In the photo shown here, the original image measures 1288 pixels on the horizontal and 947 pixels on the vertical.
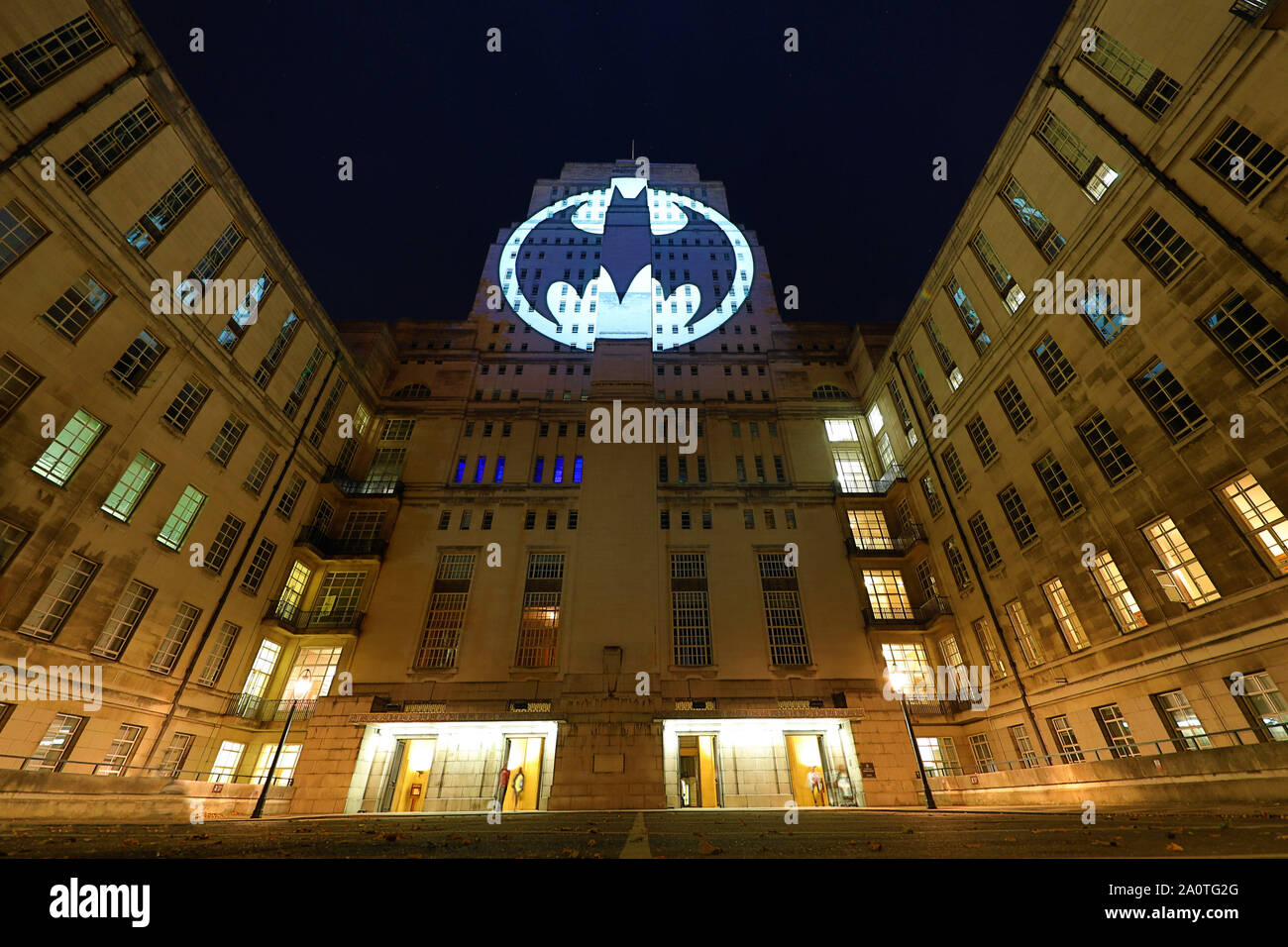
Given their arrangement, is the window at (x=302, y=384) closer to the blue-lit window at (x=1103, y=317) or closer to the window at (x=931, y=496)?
the window at (x=931, y=496)

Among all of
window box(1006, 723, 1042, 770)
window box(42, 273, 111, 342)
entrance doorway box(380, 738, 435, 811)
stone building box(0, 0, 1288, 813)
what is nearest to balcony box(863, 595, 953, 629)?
stone building box(0, 0, 1288, 813)

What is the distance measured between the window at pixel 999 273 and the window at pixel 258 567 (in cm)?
4358

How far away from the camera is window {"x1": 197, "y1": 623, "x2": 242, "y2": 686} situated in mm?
27016

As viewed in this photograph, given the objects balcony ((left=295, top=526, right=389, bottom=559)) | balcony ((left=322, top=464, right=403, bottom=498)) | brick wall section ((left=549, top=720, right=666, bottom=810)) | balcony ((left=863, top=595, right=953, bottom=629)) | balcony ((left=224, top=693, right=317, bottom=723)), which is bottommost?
brick wall section ((left=549, top=720, right=666, bottom=810))

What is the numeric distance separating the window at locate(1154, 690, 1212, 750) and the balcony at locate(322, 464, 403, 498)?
4155cm

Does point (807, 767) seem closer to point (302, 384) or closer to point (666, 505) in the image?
point (666, 505)

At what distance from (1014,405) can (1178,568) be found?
10783 millimetres

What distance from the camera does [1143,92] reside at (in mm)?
21266

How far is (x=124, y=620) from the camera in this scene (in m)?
23.4

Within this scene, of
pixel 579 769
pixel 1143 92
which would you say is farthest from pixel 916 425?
pixel 579 769

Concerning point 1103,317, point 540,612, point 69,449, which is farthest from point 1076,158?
point 69,449

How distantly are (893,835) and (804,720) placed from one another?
19.9 meters

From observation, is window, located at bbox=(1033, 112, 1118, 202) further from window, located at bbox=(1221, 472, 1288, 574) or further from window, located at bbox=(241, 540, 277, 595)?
window, located at bbox=(241, 540, 277, 595)

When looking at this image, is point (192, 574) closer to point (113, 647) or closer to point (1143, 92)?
point (113, 647)
